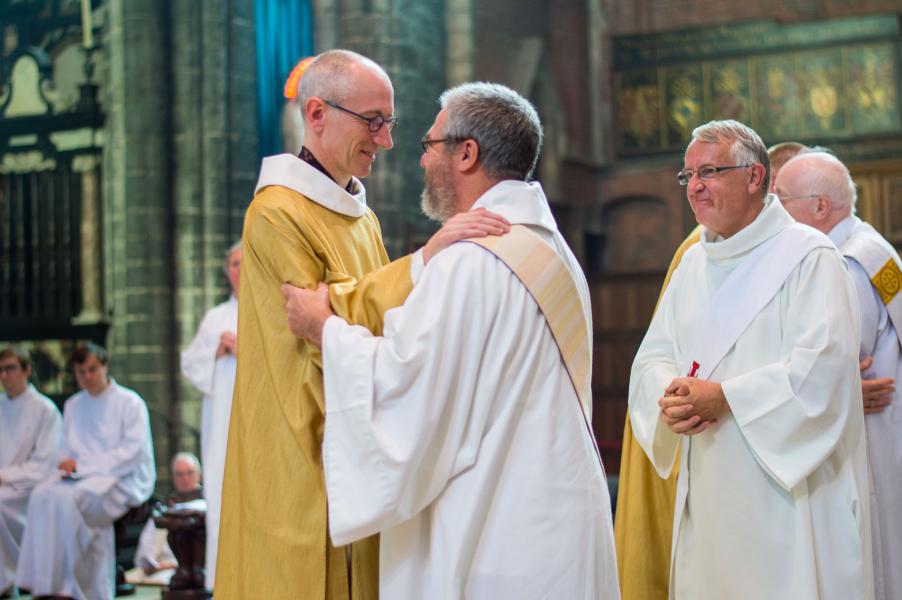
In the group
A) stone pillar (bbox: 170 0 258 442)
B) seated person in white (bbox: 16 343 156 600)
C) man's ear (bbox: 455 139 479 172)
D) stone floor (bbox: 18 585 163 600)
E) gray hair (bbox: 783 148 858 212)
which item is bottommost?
stone floor (bbox: 18 585 163 600)

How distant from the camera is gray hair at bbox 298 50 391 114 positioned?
310 cm

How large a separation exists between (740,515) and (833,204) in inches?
59.0

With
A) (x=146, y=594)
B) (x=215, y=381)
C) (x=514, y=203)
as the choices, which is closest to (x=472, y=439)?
(x=514, y=203)

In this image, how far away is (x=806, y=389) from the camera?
128 inches

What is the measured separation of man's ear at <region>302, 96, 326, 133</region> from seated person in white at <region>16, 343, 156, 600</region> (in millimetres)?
4922

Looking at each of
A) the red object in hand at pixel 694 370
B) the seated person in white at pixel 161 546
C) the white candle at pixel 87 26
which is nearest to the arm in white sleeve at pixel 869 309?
the red object in hand at pixel 694 370

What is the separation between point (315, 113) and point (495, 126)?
2.05 ft

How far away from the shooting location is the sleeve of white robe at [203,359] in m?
7.21

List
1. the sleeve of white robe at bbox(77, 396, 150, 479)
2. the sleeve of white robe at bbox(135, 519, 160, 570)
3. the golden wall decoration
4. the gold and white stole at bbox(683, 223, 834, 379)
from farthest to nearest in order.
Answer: the golden wall decoration < the sleeve of white robe at bbox(135, 519, 160, 570) < the sleeve of white robe at bbox(77, 396, 150, 479) < the gold and white stole at bbox(683, 223, 834, 379)

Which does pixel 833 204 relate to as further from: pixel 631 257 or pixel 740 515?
pixel 631 257

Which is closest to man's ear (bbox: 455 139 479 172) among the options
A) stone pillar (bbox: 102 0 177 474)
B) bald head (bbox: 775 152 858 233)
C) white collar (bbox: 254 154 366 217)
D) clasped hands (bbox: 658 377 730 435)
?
white collar (bbox: 254 154 366 217)

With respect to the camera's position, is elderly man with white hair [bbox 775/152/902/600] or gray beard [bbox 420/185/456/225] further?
elderly man with white hair [bbox 775/152/902/600]

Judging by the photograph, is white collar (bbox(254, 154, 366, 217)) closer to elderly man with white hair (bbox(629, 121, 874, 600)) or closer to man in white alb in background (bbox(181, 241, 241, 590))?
elderly man with white hair (bbox(629, 121, 874, 600))

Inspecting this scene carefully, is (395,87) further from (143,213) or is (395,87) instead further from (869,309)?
(869,309)
